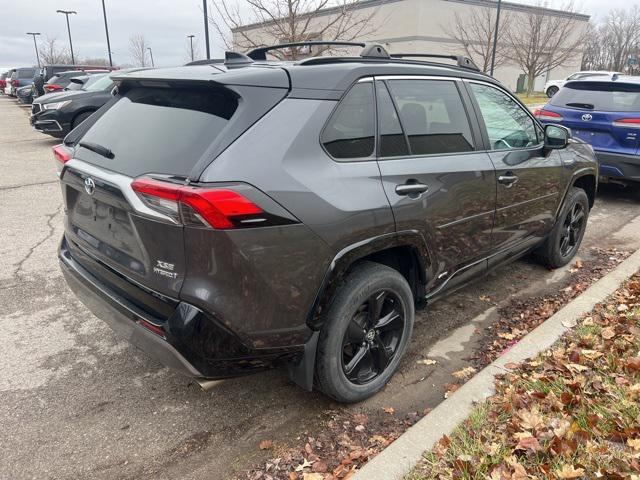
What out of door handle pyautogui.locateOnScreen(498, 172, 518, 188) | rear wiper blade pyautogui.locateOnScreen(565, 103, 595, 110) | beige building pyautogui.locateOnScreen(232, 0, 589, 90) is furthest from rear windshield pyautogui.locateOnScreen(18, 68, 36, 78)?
door handle pyautogui.locateOnScreen(498, 172, 518, 188)

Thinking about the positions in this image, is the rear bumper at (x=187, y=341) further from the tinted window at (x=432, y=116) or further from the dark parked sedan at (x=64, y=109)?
the dark parked sedan at (x=64, y=109)

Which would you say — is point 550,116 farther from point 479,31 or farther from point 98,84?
point 479,31

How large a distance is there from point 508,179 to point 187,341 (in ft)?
8.30

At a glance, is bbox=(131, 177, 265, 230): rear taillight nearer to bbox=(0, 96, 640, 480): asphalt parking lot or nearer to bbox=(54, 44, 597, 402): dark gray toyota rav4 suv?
bbox=(54, 44, 597, 402): dark gray toyota rav4 suv

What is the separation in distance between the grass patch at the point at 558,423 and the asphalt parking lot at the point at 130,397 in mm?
512

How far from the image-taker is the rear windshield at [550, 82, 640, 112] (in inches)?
269

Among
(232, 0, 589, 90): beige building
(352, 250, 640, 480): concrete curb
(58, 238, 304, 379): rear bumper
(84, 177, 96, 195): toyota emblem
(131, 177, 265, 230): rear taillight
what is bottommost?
(352, 250, 640, 480): concrete curb

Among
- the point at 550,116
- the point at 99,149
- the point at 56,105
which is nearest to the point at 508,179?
the point at 99,149

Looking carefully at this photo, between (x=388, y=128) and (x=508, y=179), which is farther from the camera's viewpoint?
(x=508, y=179)

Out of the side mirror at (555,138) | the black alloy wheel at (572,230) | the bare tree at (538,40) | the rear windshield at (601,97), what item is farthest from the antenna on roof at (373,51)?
the bare tree at (538,40)

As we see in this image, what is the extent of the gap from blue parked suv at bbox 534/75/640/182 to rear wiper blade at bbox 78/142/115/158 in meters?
6.53

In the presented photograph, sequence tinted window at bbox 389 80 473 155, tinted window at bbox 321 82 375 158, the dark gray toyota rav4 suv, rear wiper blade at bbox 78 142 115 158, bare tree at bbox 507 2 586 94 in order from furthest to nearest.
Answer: bare tree at bbox 507 2 586 94 → tinted window at bbox 389 80 473 155 → rear wiper blade at bbox 78 142 115 158 → tinted window at bbox 321 82 375 158 → the dark gray toyota rav4 suv

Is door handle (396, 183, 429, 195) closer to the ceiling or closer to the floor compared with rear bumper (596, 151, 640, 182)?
closer to the ceiling

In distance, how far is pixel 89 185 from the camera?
2.56 meters
